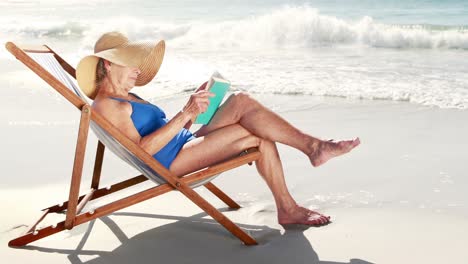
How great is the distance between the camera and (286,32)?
1617cm

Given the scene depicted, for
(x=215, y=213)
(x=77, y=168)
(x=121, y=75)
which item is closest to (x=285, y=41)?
(x=121, y=75)

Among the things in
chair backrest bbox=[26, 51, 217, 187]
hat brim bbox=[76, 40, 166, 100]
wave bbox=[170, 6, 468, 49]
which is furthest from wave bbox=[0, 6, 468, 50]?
chair backrest bbox=[26, 51, 217, 187]

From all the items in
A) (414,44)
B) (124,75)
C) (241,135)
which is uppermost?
(124,75)

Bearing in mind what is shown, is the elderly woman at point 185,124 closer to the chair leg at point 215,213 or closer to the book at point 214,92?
the book at point 214,92

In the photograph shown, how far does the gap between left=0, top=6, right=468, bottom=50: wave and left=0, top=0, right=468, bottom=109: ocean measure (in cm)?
Result: 3

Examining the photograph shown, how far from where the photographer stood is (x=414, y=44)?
14086 mm

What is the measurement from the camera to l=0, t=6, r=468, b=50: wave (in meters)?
14.3

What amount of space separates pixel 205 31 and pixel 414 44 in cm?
600

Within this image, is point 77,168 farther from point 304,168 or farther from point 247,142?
point 304,168

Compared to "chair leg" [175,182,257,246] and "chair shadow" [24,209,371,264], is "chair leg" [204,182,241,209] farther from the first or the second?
"chair leg" [175,182,257,246]

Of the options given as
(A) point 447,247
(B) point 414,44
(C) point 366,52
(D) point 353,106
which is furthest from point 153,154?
(B) point 414,44

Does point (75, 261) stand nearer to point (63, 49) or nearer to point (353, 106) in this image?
point (353, 106)

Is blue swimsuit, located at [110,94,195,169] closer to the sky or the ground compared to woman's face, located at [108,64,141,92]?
closer to the ground

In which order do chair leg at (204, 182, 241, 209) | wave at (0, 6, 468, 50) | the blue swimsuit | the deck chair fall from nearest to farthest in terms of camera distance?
the deck chair → the blue swimsuit → chair leg at (204, 182, 241, 209) → wave at (0, 6, 468, 50)
